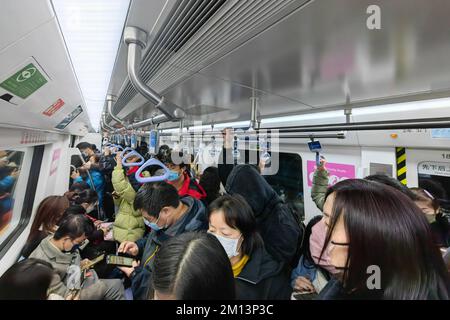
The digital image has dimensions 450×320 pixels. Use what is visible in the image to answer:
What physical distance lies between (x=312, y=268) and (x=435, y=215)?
114cm

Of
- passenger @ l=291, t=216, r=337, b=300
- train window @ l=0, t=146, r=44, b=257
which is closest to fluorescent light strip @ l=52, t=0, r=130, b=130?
train window @ l=0, t=146, r=44, b=257

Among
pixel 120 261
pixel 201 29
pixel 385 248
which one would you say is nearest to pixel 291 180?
pixel 120 261

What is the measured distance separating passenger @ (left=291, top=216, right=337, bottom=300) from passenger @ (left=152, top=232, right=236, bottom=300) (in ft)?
2.69

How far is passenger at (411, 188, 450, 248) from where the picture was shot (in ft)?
5.28

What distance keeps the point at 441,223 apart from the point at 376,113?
104 centimetres

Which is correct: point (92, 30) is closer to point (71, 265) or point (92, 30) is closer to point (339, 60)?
point (339, 60)

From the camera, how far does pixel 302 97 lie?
5.96ft

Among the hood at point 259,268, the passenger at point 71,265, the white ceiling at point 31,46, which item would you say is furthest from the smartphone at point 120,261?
the white ceiling at point 31,46

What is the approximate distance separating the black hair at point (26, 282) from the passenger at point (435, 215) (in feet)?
8.72

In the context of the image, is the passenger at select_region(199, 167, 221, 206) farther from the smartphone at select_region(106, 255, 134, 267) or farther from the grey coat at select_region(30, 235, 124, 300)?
the grey coat at select_region(30, 235, 124, 300)

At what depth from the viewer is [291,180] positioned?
3.23 metres

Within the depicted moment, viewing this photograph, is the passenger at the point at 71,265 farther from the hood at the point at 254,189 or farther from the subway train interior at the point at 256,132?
the hood at the point at 254,189
